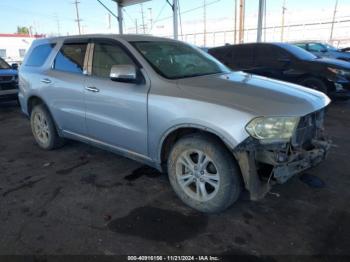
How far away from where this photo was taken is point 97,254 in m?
2.65

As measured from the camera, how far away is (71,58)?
4508 millimetres

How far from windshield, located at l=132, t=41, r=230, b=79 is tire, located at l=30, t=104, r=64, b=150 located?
6.83 feet

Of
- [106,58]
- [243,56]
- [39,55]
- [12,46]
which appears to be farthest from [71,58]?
[12,46]

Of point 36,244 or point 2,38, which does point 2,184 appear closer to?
point 36,244

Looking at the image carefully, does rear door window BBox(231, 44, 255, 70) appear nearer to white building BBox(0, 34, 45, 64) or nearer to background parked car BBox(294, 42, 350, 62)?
background parked car BBox(294, 42, 350, 62)

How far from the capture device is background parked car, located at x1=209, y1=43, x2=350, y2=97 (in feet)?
25.5

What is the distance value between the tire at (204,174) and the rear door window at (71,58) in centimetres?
195

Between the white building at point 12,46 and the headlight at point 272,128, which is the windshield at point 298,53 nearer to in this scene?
the headlight at point 272,128

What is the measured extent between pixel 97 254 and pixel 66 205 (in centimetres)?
99

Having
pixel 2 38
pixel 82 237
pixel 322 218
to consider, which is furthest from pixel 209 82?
pixel 2 38

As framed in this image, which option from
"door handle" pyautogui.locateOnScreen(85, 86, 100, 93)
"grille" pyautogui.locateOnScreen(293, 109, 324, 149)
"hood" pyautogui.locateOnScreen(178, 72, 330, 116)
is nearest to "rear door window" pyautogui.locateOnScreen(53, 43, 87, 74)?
"door handle" pyautogui.locateOnScreen(85, 86, 100, 93)

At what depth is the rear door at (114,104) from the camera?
11.6 ft

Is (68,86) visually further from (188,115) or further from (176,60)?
(188,115)

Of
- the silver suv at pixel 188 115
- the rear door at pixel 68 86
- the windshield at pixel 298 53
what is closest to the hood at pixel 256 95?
the silver suv at pixel 188 115
